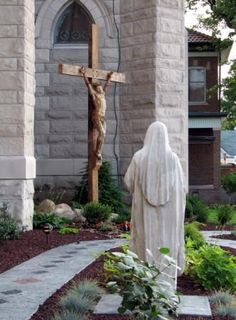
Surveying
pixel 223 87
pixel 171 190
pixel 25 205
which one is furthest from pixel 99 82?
pixel 223 87

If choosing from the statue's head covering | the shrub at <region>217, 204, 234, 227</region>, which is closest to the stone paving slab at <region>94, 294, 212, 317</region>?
the statue's head covering

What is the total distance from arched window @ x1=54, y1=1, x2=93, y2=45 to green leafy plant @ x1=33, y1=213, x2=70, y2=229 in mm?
5939

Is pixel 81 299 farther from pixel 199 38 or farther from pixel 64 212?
pixel 199 38

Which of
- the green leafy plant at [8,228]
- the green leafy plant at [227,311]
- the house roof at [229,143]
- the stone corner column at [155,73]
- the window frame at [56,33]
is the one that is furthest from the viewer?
the house roof at [229,143]

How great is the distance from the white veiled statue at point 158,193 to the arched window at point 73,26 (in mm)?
11116

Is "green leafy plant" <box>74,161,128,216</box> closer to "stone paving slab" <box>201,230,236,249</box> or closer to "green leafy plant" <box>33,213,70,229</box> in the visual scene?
"green leafy plant" <box>33,213,70,229</box>

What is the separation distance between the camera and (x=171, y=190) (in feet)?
20.5

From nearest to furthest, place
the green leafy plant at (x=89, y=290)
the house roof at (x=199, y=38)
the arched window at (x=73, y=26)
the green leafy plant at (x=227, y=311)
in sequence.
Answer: the green leafy plant at (x=227, y=311)
the green leafy plant at (x=89, y=290)
the arched window at (x=73, y=26)
the house roof at (x=199, y=38)

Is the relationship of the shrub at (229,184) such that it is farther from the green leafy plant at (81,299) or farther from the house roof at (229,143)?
the house roof at (229,143)

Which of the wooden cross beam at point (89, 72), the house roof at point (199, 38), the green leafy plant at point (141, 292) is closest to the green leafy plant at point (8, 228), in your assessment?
the wooden cross beam at point (89, 72)

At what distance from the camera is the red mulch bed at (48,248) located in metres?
5.71

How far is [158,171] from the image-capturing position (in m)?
6.23

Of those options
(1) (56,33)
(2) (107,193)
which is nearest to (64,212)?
(2) (107,193)

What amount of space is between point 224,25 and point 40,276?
23.7 m
